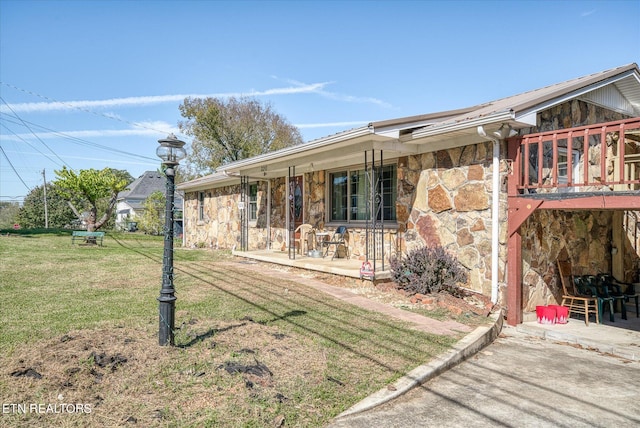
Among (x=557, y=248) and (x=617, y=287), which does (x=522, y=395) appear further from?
(x=617, y=287)

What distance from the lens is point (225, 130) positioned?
30.2 m

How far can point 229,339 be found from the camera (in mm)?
4477

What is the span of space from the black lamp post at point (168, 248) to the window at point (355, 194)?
5.19 meters

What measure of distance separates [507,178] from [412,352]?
3.52 metres

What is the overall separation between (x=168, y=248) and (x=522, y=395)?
3.68m

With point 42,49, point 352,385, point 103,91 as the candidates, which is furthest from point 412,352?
point 103,91

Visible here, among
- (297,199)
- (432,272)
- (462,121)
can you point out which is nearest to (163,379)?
(432,272)

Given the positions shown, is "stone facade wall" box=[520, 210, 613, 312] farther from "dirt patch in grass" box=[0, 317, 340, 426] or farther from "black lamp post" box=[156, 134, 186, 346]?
"black lamp post" box=[156, 134, 186, 346]

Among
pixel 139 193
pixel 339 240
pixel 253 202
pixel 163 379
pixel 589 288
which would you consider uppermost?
pixel 139 193

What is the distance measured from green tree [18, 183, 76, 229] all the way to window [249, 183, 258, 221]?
105 feet

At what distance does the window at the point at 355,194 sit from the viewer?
927cm

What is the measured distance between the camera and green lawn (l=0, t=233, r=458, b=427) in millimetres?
3012

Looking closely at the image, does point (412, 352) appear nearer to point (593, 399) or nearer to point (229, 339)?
point (593, 399)

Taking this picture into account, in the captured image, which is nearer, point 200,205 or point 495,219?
point 495,219
